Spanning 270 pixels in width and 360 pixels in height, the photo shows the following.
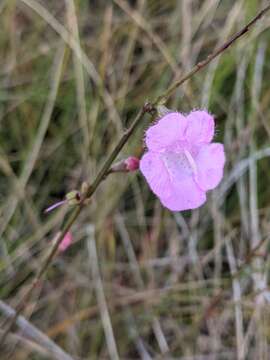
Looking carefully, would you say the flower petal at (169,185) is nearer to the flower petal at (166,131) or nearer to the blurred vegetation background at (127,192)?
the flower petal at (166,131)

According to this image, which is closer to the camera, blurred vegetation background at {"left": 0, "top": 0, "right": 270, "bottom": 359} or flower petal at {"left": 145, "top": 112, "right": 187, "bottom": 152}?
flower petal at {"left": 145, "top": 112, "right": 187, "bottom": 152}

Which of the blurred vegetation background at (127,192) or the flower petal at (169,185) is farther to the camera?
the blurred vegetation background at (127,192)

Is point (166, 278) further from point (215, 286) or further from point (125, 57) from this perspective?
point (125, 57)

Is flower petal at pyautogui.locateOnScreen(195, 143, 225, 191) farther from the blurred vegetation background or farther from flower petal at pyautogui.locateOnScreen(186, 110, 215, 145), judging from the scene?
the blurred vegetation background

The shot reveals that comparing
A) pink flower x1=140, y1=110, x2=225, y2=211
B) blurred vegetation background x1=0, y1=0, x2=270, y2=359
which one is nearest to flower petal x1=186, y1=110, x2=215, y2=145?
pink flower x1=140, y1=110, x2=225, y2=211

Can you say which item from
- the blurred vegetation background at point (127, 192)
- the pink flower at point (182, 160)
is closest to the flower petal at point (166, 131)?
the pink flower at point (182, 160)

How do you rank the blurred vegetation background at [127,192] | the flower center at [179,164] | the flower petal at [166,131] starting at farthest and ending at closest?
the blurred vegetation background at [127,192], the flower center at [179,164], the flower petal at [166,131]

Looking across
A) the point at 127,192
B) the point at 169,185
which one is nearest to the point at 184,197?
the point at 169,185
